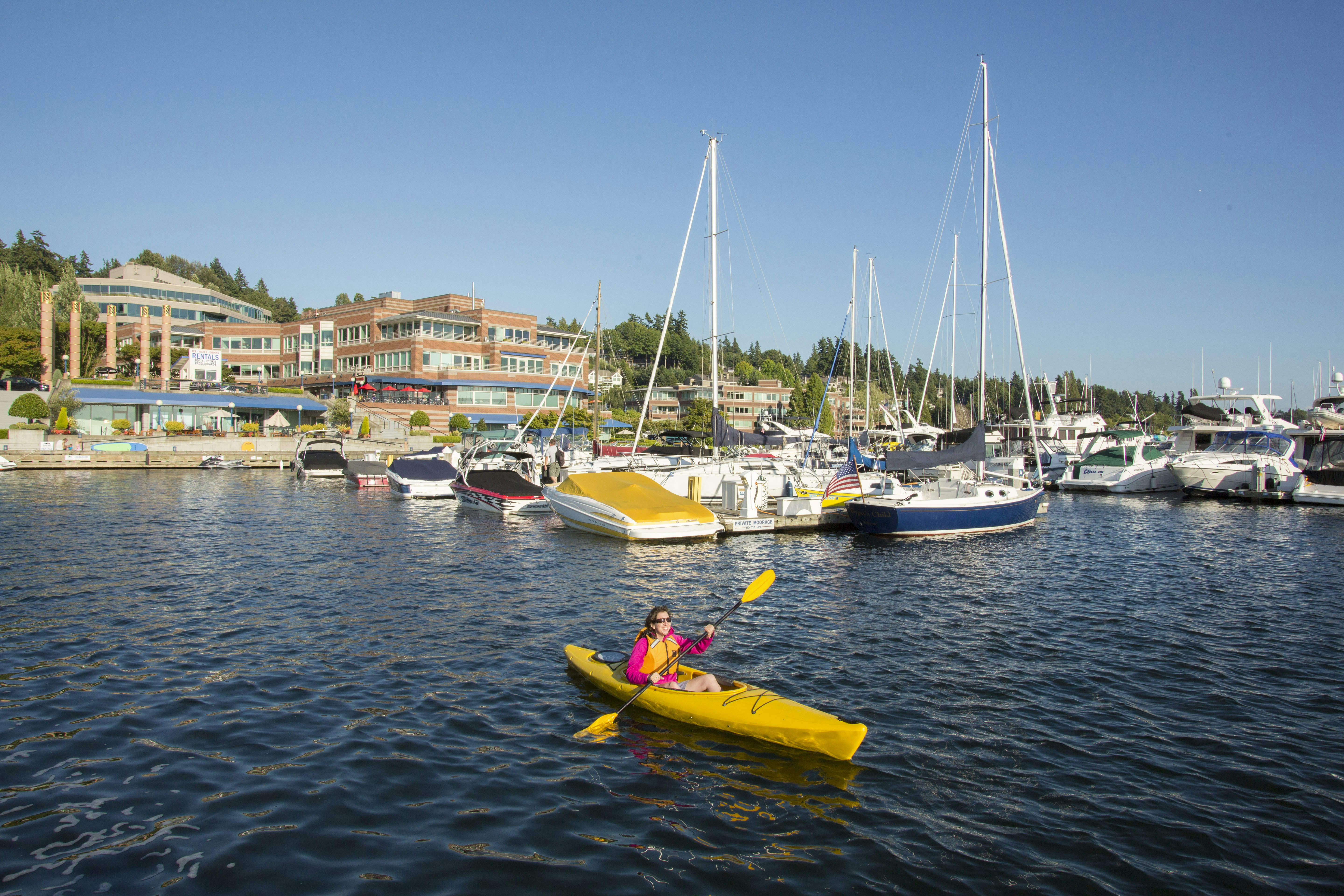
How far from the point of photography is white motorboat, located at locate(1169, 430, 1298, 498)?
133 ft

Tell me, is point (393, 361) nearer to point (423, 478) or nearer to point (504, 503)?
point (423, 478)

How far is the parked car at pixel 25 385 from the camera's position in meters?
67.8

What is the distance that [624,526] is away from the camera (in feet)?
82.6

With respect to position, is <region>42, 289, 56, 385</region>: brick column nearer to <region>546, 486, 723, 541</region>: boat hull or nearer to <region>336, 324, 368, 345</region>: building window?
<region>336, 324, 368, 345</region>: building window

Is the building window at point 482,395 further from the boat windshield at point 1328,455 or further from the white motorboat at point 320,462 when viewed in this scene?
the boat windshield at point 1328,455

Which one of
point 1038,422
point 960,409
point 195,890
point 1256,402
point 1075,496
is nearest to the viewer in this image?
point 195,890

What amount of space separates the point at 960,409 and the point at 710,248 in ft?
211

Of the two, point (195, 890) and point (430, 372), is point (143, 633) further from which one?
point (430, 372)

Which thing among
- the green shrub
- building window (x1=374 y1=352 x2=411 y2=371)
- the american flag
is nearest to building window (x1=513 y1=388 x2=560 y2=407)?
building window (x1=374 y1=352 x2=411 y2=371)

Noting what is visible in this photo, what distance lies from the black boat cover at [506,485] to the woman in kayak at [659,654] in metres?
21.8

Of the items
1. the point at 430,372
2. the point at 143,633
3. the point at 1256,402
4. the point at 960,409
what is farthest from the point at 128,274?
the point at 1256,402

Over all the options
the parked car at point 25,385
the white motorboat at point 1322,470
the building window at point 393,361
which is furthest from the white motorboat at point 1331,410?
the parked car at point 25,385

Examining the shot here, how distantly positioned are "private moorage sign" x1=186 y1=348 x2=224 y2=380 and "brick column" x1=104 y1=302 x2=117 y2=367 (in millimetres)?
9413

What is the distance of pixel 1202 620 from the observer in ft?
55.7
